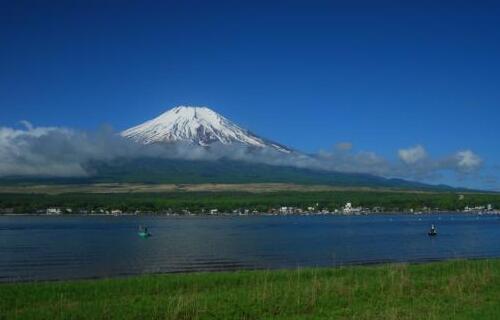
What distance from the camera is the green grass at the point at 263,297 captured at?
17031mm

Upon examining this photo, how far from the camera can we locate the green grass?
17.0m

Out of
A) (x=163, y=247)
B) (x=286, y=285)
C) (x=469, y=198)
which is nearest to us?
(x=286, y=285)

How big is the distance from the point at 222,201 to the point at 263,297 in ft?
445

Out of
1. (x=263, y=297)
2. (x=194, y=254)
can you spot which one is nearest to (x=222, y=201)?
(x=194, y=254)

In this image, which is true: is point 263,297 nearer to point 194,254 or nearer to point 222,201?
point 194,254

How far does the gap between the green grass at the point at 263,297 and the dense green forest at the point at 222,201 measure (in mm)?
121537

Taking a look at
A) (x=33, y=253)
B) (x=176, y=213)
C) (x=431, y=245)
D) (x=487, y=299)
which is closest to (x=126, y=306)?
(x=487, y=299)

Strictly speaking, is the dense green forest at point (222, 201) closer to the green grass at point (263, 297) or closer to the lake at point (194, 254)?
the lake at point (194, 254)

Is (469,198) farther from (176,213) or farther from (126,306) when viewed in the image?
(126,306)

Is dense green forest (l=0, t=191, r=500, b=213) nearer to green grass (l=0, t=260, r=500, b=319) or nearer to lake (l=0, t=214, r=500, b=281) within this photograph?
lake (l=0, t=214, r=500, b=281)

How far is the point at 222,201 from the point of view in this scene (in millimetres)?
154250

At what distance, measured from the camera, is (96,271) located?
36.0 m

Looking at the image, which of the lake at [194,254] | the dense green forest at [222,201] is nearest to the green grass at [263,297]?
the lake at [194,254]

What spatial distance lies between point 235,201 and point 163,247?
326 ft
